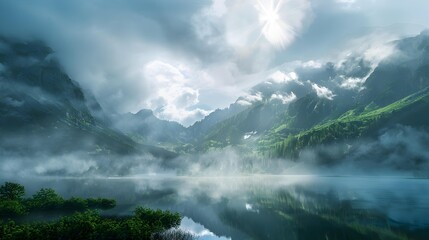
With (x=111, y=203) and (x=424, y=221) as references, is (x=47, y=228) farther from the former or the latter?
(x=424, y=221)

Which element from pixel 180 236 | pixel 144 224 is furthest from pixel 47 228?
pixel 180 236

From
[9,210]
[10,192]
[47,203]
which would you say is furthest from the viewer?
[10,192]

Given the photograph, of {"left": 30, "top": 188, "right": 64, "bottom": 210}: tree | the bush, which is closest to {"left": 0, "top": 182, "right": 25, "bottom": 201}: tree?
{"left": 30, "top": 188, "right": 64, "bottom": 210}: tree

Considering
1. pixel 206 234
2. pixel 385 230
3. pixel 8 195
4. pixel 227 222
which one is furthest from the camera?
pixel 8 195

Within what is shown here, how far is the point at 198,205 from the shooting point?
153 meters

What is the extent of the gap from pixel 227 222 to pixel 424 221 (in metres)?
56.8

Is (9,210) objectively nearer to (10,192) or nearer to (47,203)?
(47,203)

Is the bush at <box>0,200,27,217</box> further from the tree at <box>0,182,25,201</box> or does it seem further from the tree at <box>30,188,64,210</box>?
the tree at <box>0,182,25,201</box>

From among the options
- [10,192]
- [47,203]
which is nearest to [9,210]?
[47,203]

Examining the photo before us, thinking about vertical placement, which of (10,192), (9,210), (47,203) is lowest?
(9,210)

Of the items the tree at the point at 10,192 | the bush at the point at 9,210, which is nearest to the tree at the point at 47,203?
the tree at the point at 10,192

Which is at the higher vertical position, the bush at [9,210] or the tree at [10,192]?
the tree at [10,192]

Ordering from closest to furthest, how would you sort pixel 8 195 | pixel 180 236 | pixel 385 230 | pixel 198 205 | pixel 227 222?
pixel 180 236 → pixel 385 230 → pixel 227 222 → pixel 8 195 → pixel 198 205

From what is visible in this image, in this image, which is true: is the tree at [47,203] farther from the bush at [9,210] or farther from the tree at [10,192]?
the bush at [9,210]
